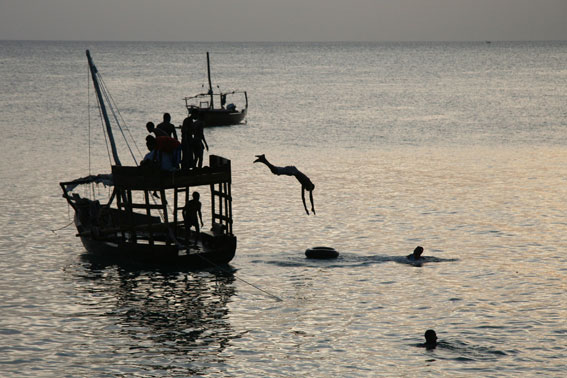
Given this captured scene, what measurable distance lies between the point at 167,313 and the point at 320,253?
6.79 m

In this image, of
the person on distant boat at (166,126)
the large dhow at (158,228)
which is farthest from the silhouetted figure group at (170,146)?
the large dhow at (158,228)

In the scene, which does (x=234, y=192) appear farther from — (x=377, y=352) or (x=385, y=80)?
(x=385, y=80)

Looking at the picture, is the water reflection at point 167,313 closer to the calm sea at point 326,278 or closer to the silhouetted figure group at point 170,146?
the calm sea at point 326,278

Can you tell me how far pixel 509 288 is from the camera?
2312 cm

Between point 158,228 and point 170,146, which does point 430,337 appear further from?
point 158,228

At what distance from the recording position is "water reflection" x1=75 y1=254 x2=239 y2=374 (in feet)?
59.4

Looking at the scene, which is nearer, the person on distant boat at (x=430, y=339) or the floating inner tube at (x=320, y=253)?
the person on distant boat at (x=430, y=339)

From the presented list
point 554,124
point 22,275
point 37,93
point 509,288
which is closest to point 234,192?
point 22,275

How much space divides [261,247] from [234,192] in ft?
34.6

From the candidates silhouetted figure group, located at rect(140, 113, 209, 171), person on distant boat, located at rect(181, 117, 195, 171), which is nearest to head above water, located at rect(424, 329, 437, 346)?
silhouetted figure group, located at rect(140, 113, 209, 171)

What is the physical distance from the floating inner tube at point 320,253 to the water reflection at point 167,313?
10.1 ft

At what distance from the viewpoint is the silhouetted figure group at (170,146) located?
22.8m

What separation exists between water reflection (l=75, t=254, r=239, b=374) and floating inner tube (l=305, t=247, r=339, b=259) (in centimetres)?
309

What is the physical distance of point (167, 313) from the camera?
68.1 ft
